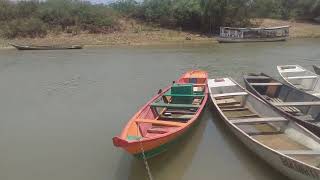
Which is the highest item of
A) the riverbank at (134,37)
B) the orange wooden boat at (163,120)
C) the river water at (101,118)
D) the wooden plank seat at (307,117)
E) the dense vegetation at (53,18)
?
the dense vegetation at (53,18)

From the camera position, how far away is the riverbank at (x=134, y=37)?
107 feet

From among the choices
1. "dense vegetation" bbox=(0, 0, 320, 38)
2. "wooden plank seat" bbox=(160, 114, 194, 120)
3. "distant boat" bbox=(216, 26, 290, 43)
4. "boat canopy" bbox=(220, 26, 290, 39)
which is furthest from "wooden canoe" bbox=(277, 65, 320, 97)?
"dense vegetation" bbox=(0, 0, 320, 38)

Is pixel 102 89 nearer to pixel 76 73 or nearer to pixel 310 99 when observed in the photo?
pixel 76 73

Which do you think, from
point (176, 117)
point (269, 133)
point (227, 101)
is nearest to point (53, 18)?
point (227, 101)

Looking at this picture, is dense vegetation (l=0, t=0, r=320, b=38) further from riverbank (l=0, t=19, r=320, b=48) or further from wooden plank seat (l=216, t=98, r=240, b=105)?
wooden plank seat (l=216, t=98, r=240, b=105)

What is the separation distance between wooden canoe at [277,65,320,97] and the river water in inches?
125

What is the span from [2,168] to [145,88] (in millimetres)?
7909

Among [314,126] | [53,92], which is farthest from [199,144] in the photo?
[53,92]

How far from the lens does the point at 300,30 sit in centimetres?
3653

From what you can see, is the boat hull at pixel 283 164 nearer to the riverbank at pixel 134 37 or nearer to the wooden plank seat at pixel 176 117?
the wooden plank seat at pixel 176 117

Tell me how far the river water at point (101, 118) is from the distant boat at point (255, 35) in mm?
5632

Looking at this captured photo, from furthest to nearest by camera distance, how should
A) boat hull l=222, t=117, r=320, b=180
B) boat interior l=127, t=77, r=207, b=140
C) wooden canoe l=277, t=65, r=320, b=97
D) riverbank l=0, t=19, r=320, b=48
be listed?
1. riverbank l=0, t=19, r=320, b=48
2. wooden canoe l=277, t=65, r=320, b=97
3. boat interior l=127, t=77, r=207, b=140
4. boat hull l=222, t=117, r=320, b=180

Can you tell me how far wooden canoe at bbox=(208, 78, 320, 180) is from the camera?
→ 23.8 feet

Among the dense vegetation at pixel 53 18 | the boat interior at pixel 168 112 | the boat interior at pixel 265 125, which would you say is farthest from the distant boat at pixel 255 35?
the boat interior at pixel 265 125
